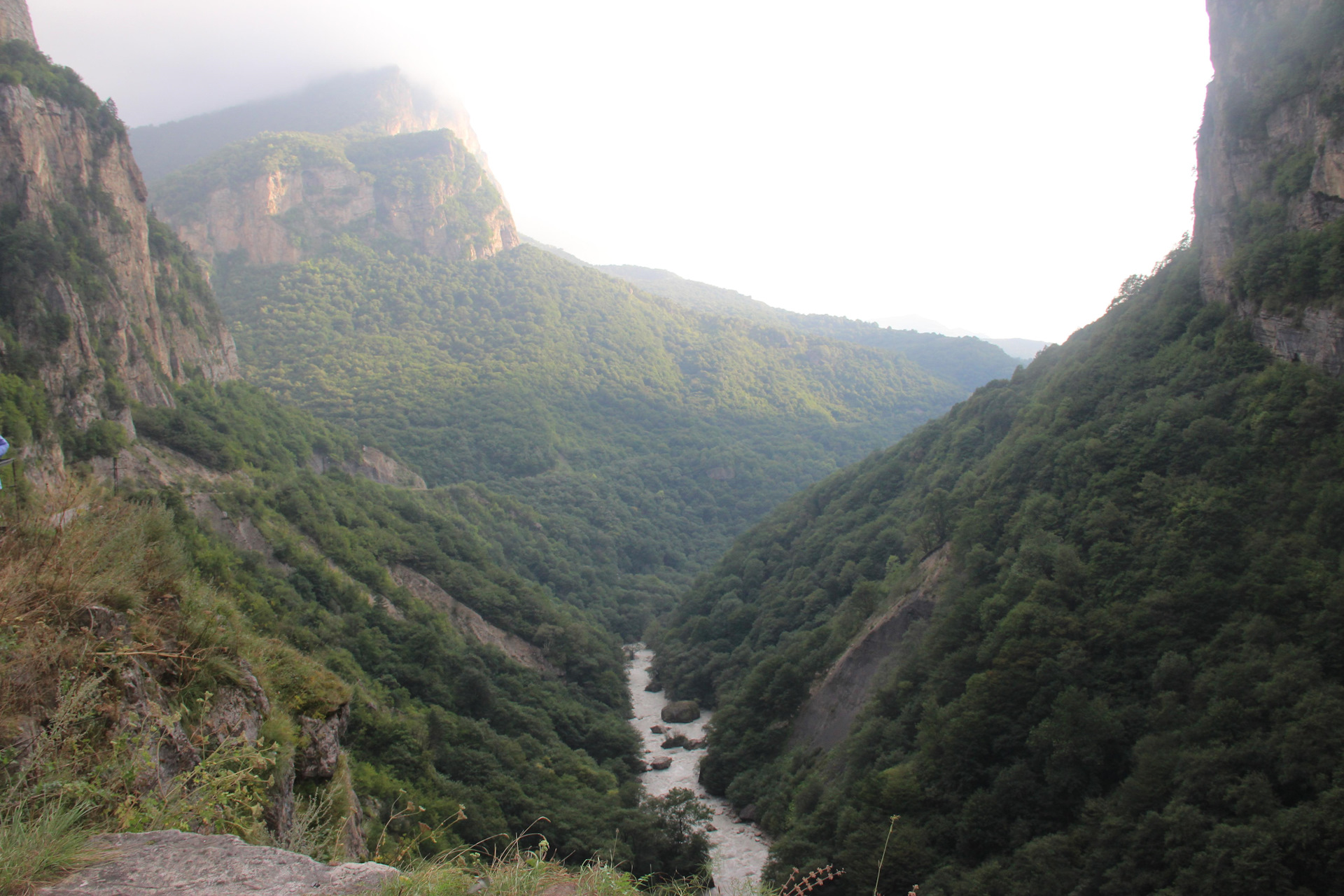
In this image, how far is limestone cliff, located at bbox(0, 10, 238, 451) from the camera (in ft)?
101

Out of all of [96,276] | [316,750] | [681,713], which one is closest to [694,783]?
[681,713]

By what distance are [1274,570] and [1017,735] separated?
11.3 metres

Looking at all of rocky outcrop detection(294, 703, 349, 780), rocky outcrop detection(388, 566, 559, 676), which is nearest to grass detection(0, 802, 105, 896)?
rocky outcrop detection(294, 703, 349, 780)

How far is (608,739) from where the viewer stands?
47.9 metres

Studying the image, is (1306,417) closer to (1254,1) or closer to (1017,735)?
(1017,735)

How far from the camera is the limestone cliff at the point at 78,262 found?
30.8 meters

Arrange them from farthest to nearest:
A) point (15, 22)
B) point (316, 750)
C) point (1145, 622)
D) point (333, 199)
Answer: point (333, 199)
point (15, 22)
point (1145, 622)
point (316, 750)

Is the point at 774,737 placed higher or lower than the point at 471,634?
lower

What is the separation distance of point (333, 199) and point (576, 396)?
68775 millimetres

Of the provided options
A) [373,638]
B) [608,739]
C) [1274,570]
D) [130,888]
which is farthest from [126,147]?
[1274,570]

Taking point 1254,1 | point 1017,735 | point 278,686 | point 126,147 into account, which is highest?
point 1254,1

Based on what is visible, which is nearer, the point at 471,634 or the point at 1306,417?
the point at 1306,417

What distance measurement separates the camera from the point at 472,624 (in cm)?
5188

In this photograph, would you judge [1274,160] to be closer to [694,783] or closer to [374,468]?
[694,783]
